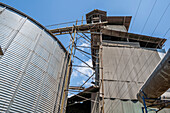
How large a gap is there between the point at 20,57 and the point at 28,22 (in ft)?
13.2

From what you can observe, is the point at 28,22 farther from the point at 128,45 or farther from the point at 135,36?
the point at 135,36

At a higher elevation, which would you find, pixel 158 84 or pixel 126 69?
pixel 126 69

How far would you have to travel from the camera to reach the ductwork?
5922 millimetres

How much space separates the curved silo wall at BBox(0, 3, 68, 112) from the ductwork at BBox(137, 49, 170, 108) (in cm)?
714

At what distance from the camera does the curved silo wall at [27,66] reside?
25.1 ft

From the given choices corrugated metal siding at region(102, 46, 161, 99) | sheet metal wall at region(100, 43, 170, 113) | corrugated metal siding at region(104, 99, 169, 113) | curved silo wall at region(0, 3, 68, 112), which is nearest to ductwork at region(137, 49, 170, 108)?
corrugated metal siding at region(104, 99, 169, 113)

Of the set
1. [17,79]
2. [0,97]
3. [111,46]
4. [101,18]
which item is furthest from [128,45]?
[0,97]

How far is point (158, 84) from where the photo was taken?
667cm

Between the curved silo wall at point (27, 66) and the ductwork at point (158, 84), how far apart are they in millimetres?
7143

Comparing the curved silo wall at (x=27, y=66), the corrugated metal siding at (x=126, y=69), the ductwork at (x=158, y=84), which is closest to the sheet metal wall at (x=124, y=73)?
the corrugated metal siding at (x=126, y=69)

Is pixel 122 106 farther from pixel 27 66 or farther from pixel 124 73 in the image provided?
pixel 27 66

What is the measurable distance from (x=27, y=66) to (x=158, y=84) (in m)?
8.71

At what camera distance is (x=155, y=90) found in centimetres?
710

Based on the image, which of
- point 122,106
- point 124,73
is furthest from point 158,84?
point 124,73
